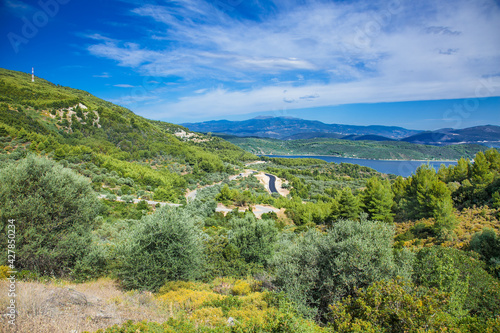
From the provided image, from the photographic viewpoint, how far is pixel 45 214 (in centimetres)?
888

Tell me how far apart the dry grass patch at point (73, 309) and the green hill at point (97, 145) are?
82.5 feet

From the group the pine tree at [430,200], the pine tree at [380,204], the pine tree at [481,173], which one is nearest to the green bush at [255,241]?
the pine tree at [430,200]

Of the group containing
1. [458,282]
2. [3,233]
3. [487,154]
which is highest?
[487,154]

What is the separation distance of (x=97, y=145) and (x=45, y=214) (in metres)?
45.9

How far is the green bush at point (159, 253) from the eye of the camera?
899cm

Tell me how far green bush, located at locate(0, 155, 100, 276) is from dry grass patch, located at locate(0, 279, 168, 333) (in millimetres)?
1686

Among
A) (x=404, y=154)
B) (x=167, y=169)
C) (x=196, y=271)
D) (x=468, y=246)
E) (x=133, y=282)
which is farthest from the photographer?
(x=404, y=154)

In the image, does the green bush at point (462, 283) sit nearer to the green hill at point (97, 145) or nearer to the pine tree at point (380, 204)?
the pine tree at point (380, 204)

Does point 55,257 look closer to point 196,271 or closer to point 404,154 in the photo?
point 196,271

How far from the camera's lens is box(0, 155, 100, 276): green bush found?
331 inches

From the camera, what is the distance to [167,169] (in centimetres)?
5291

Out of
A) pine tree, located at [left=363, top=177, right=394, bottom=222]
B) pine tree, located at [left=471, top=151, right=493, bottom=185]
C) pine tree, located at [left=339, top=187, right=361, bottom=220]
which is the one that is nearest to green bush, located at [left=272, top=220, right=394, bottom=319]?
pine tree, located at [left=339, top=187, right=361, bottom=220]

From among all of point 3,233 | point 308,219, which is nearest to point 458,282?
point 3,233

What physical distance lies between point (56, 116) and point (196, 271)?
57.0 metres
